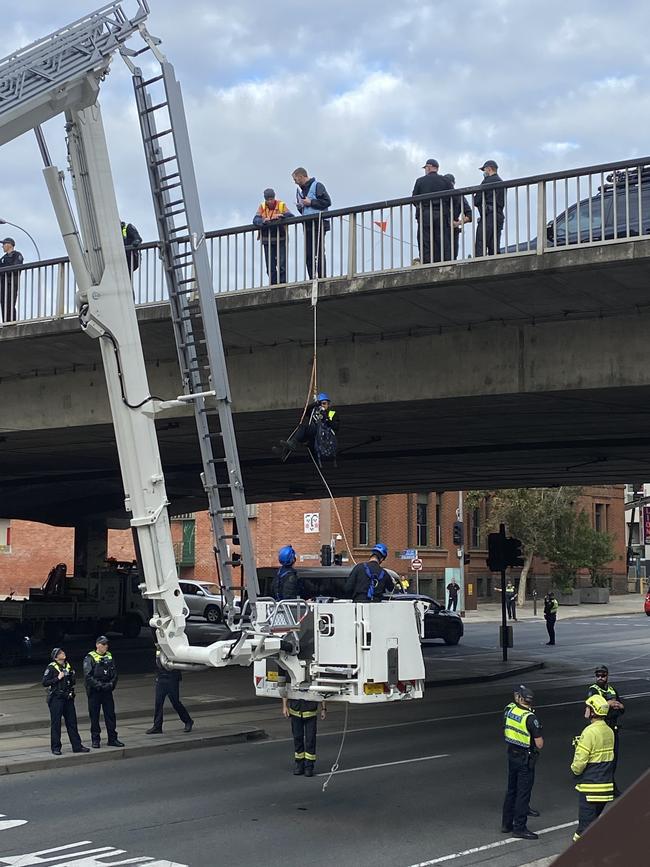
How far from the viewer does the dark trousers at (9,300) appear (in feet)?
67.2

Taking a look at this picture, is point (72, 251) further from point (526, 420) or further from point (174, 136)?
point (526, 420)

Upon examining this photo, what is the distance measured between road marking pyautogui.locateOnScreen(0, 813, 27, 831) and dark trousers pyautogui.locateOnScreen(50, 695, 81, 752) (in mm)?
3635

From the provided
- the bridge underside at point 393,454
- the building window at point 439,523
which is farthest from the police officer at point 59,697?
the building window at point 439,523

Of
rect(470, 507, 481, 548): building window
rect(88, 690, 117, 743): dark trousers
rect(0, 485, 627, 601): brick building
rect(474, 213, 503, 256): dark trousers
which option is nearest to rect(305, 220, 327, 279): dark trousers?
→ rect(474, 213, 503, 256): dark trousers

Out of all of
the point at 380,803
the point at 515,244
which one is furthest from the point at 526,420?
the point at 380,803

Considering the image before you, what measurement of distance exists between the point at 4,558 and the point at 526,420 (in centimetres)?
5142

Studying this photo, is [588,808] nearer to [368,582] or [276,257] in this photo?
[368,582]

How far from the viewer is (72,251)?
11.8 metres

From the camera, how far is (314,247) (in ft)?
55.9

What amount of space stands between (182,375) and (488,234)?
6193 mm

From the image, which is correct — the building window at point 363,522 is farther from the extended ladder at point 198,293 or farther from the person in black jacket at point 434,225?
the extended ladder at point 198,293

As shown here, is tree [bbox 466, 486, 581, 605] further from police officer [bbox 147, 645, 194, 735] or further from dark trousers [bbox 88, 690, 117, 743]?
dark trousers [bbox 88, 690, 117, 743]

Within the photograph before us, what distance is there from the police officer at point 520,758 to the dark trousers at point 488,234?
679cm

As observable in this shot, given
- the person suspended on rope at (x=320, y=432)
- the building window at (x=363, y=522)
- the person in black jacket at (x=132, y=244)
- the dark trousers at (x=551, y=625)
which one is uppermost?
the person in black jacket at (x=132, y=244)
